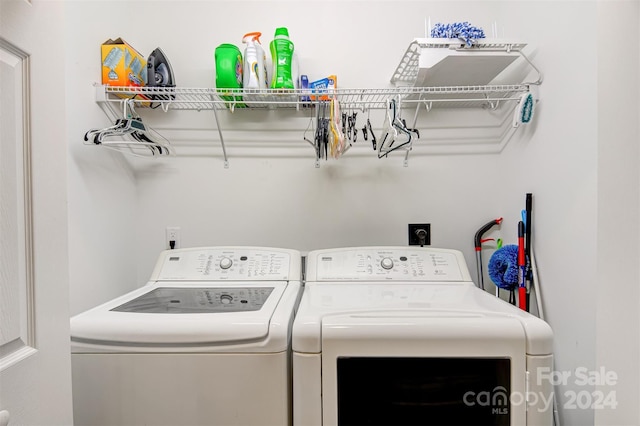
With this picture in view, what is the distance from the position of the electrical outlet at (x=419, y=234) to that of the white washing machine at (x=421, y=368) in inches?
30.8

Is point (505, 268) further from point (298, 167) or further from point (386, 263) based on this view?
point (298, 167)

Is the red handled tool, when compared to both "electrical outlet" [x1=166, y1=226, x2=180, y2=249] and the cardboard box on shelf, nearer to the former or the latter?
"electrical outlet" [x1=166, y1=226, x2=180, y2=249]

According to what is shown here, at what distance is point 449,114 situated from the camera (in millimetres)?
1701

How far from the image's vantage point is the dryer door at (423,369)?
839 millimetres

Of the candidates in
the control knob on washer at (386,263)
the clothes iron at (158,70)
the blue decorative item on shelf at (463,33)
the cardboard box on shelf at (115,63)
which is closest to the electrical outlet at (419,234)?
the control knob on washer at (386,263)

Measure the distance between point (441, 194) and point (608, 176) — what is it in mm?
762

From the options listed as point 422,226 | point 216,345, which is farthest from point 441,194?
point 216,345

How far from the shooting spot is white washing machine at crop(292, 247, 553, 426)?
2.73ft

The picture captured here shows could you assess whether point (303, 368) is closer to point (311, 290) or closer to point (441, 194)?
point (311, 290)

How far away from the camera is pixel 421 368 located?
0.87 metres

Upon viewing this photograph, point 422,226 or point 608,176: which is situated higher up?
point 608,176

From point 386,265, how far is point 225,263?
75 centimetres

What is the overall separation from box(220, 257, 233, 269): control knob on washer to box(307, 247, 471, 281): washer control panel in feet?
1.21

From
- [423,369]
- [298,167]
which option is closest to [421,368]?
[423,369]
